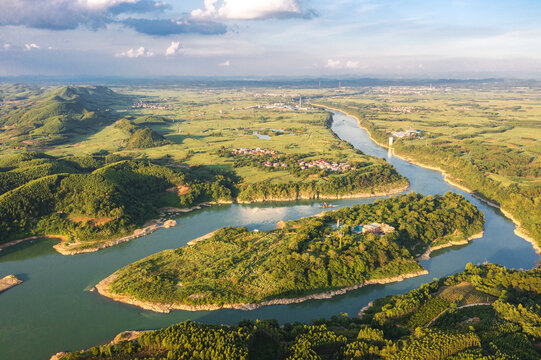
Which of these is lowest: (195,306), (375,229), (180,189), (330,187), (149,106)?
(195,306)

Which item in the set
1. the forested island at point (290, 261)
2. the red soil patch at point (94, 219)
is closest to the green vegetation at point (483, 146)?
the forested island at point (290, 261)

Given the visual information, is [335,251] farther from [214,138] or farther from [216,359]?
[214,138]

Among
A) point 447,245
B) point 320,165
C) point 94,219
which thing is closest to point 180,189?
point 94,219

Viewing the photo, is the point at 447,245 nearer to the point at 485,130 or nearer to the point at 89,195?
the point at 89,195

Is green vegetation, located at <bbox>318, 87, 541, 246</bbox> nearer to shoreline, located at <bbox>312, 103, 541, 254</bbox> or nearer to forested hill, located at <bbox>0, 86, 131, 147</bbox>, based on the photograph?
shoreline, located at <bbox>312, 103, 541, 254</bbox>

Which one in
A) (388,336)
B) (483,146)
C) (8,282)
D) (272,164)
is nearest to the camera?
(388,336)

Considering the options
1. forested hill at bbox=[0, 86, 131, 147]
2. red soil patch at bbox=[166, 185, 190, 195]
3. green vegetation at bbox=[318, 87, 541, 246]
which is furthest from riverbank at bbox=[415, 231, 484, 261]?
forested hill at bbox=[0, 86, 131, 147]
